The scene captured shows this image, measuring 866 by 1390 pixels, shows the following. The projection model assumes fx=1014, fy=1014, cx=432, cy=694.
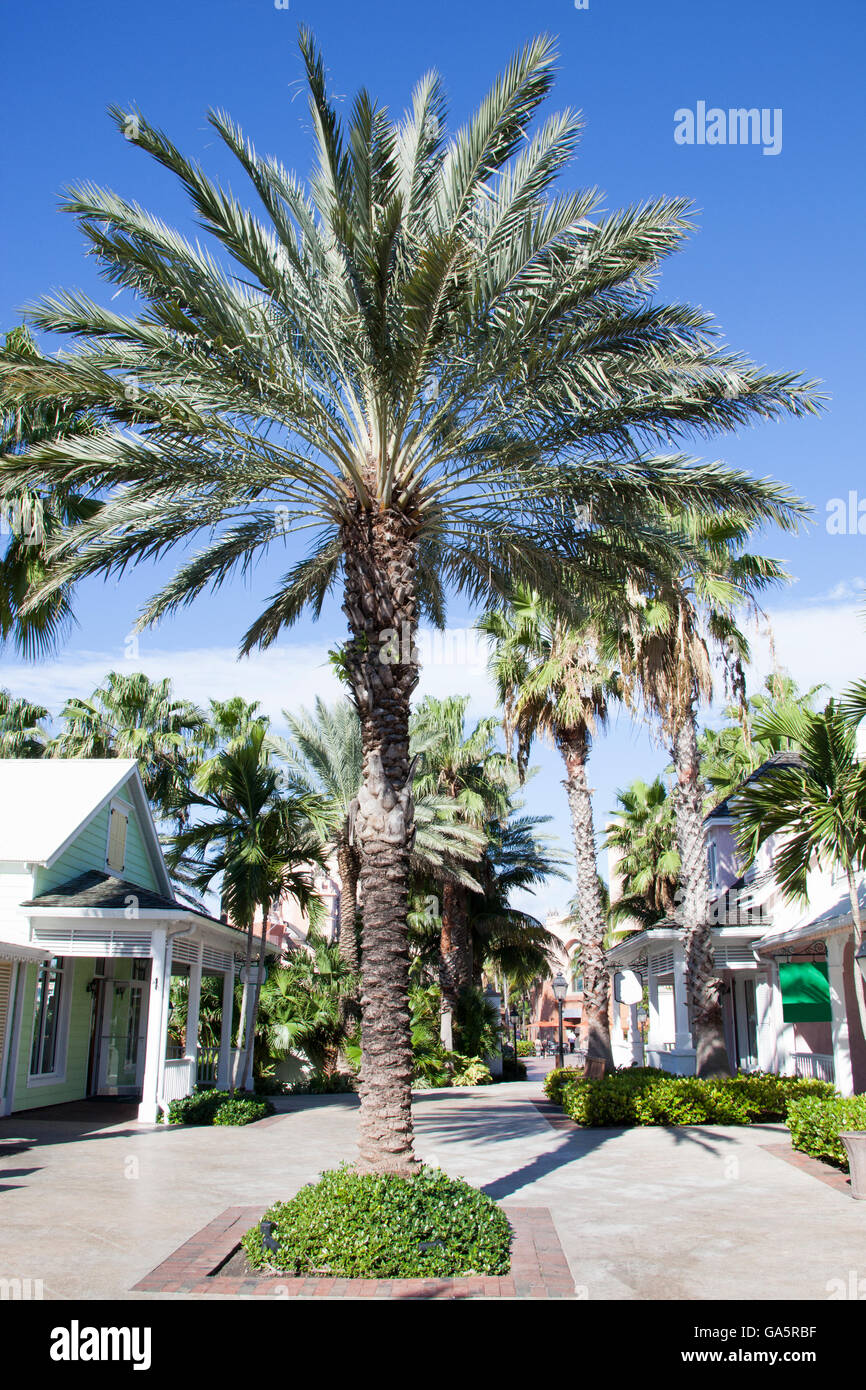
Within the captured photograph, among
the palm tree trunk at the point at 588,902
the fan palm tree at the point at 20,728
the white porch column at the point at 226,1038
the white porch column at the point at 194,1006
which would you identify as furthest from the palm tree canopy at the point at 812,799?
the fan palm tree at the point at 20,728

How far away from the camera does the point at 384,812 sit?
9.04 metres

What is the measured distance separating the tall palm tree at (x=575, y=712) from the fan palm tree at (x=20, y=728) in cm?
1498

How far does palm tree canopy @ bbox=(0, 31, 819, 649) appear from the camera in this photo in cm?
864

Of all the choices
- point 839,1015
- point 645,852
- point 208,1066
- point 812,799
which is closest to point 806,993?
point 839,1015

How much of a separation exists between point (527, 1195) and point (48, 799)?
13.2 meters

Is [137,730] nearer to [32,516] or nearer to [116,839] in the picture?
[116,839]

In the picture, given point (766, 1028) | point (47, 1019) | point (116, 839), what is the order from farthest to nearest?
point (116, 839) < point (766, 1028) < point (47, 1019)

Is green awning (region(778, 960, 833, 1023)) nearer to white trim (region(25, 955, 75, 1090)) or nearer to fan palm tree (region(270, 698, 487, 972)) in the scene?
fan palm tree (region(270, 698, 487, 972))

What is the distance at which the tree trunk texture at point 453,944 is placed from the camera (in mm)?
29438

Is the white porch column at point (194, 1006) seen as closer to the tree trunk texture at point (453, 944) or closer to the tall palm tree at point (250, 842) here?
A: the tall palm tree at point (250, 842)

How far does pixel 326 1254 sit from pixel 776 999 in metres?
15.2

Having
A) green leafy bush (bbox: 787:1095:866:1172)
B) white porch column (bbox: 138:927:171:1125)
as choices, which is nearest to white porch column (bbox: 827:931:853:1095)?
green leafy bush (bbox: 787:1095:866:1172)

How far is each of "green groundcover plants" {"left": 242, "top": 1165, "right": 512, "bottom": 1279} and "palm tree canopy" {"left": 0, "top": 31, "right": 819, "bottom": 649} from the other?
5739 millimetres

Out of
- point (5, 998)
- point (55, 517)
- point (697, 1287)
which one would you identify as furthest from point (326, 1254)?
point (5, 998)
